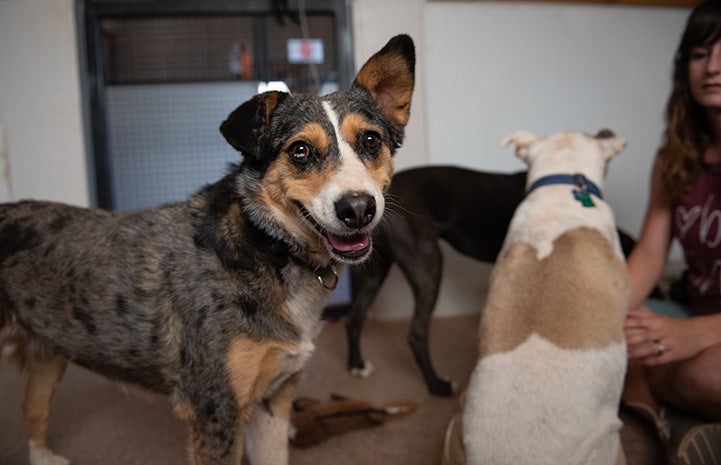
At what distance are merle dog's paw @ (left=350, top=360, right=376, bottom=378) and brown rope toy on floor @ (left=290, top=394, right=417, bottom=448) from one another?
38 cm

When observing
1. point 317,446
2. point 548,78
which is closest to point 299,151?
point 317,446

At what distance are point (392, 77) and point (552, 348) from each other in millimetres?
893

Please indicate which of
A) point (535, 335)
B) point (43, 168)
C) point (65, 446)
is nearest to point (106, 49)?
point (43, 168)

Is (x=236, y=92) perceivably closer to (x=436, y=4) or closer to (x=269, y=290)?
(x=436, y=4)

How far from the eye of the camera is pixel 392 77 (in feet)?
4.70

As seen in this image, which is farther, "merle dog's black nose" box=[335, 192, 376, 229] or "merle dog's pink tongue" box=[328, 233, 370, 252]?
A: "merle dog's pink tongue" box=[328, 233, 370, 252]

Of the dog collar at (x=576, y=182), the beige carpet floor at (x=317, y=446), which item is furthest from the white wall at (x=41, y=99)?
the dog collar at (x=576, y=182)

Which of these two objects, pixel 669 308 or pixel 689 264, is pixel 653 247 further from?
pixel 669 308

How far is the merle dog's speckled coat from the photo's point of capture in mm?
1198

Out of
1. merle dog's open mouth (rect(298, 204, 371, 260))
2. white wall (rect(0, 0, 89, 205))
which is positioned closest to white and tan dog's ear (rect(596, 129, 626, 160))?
merle dog's open mouth (rect(298, 204, 371, 260))

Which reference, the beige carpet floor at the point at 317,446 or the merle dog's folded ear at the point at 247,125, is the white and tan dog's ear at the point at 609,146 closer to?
the beige carpet floor at the point at 317,446

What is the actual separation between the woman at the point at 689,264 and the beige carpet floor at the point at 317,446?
0.23 metres

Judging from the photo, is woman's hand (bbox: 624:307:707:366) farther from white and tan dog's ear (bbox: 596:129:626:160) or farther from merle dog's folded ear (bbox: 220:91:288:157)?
merle dog's folded ear (bbox: 220:91:288:157)

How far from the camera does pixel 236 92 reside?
3.21 metres
